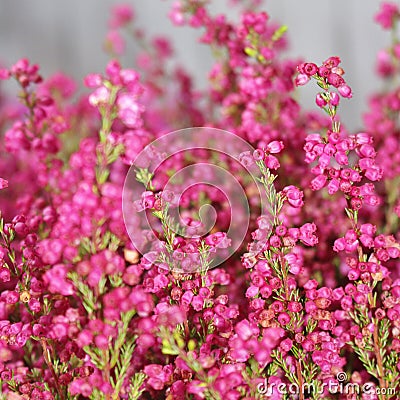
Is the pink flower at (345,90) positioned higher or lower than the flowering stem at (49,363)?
higher

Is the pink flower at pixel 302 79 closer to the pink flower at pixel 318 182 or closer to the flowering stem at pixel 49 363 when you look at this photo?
the pink flower at pixel 318 182

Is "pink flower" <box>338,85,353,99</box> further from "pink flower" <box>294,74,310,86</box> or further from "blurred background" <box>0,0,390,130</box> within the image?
"blurred background" <box>0,0,390,130</box>

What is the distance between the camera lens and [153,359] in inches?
18.8

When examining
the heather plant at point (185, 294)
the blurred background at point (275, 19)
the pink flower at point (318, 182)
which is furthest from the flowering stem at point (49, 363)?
the blurred background at point (275, 19)

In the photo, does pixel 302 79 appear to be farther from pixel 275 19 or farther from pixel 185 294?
pixel 275 19

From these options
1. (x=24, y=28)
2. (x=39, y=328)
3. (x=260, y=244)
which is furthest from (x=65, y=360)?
(x=24, y=28)

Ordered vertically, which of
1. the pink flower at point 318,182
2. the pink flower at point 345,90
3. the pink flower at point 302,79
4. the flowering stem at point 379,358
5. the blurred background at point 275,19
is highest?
the blurred background at point 275,19

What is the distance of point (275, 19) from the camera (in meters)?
1.61

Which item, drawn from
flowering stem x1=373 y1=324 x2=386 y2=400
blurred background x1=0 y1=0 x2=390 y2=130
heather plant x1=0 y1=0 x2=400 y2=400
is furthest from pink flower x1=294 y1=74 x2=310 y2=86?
blurred background x1=0 y1=0 x2=390 y2=130

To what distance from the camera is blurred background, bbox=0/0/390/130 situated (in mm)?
1620

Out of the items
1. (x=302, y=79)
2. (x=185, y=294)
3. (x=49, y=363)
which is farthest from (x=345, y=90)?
(x=49, y=363)

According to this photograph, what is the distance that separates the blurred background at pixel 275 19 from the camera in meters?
1.62

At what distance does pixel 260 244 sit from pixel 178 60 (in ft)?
4.44

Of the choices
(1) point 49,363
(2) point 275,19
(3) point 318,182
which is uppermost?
(2) point 275,19
